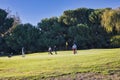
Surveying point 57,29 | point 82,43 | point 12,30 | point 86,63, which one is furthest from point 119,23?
point 86,63

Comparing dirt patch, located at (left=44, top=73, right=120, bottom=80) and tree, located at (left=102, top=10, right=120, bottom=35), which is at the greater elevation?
tree, located at (left=102, top=10, right=120, bottom=35)

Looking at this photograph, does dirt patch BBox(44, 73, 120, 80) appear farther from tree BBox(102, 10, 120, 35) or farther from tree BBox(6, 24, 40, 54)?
tree BBox(6, 24, 40, 54)

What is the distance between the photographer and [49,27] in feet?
267

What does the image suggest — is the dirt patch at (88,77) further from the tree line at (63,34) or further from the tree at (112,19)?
the tree line at (63,34)

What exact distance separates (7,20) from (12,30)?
3888 mm

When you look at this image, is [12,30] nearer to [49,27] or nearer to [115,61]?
[49,27]

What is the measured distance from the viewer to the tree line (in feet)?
251

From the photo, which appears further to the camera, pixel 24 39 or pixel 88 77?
pixel 24 39

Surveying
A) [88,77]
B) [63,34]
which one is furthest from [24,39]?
[88,77]

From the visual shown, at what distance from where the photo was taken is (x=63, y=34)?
8069 cm

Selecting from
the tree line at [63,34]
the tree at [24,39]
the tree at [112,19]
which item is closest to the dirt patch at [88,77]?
the tree at [112,19]

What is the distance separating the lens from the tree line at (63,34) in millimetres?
76438

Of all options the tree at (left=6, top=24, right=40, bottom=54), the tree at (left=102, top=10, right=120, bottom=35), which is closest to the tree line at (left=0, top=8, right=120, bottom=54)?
the tree at (left=6, top=24, right=40, bottom=54)

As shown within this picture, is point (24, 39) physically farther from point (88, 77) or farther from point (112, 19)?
point (88, 77)
